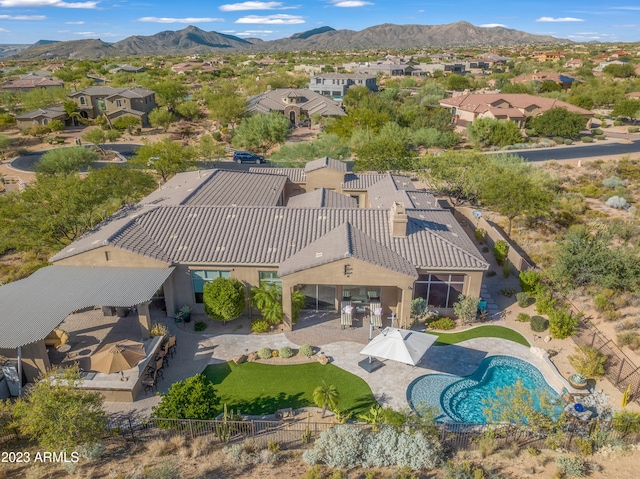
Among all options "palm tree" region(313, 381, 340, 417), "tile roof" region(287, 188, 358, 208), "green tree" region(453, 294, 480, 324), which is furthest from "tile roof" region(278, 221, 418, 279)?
"palm tree" region(313, 381, 340, 417)

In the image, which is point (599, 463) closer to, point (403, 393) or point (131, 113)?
point (403, 393)

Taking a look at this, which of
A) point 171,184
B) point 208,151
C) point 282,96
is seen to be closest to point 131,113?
point 282,96

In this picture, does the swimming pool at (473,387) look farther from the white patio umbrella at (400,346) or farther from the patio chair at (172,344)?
the patio chair at (172,344)

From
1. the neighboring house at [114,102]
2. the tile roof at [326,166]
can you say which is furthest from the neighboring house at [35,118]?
the tile roof at [326,166]

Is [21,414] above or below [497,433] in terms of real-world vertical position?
above

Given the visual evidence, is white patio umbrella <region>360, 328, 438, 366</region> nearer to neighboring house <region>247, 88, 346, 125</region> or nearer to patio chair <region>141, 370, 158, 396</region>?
patio chair <region>141, 370, 158, 396</region>

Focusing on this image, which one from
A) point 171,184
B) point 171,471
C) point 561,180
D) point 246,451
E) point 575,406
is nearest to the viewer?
point 171,471
